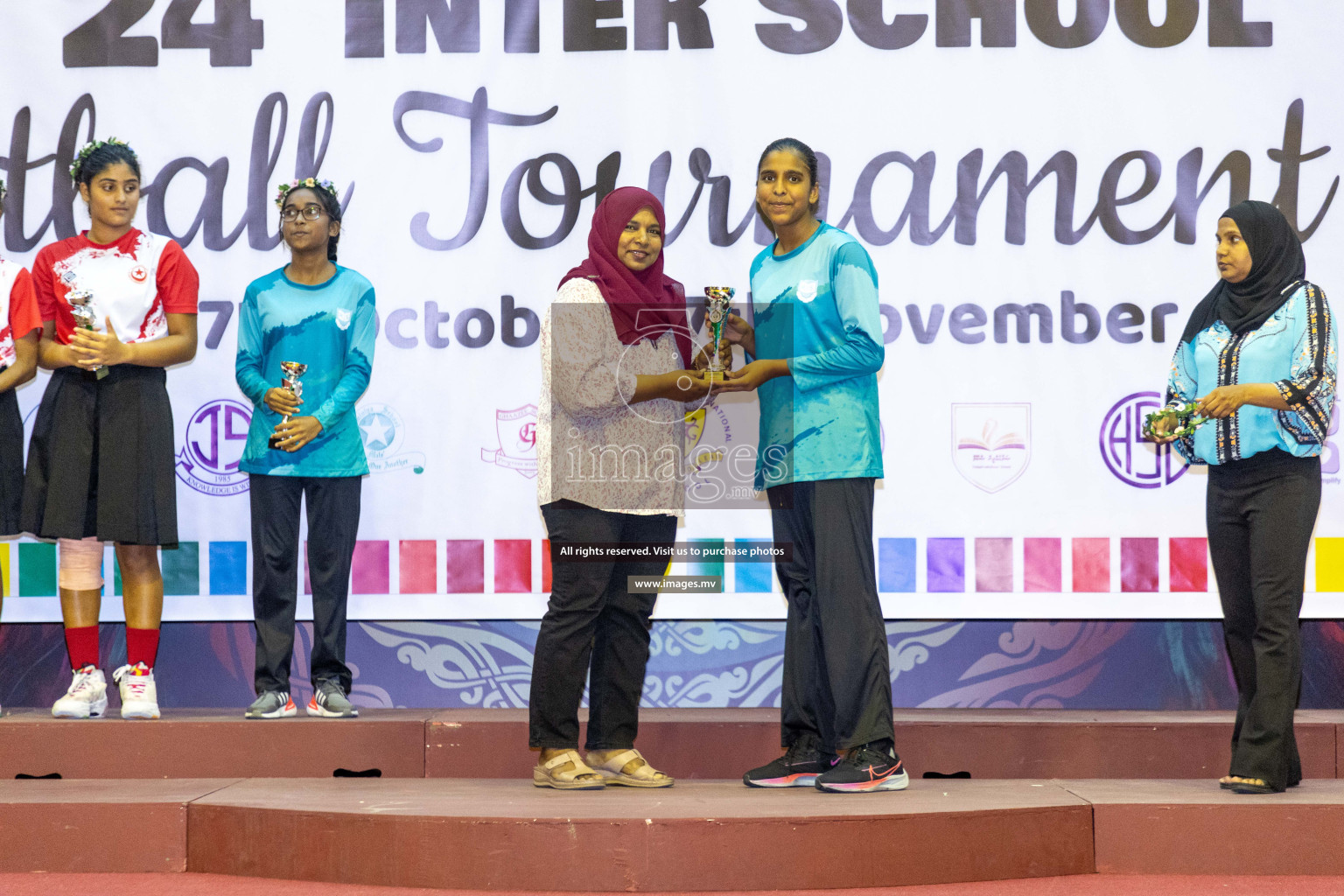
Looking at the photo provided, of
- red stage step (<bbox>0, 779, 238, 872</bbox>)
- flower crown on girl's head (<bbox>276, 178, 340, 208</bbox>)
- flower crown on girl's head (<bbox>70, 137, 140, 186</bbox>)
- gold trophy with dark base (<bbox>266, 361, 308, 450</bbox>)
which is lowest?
red stage step (<bbox>0, 779, 238, 872</bbox>)

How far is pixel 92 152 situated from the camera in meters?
4.00

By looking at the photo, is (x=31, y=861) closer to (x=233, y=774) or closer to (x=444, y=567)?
(x=233, y=774)

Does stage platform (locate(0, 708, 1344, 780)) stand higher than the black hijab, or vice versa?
the black hijab

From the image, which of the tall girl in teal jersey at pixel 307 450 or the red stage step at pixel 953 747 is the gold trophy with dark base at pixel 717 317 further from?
the tall girl in teal jersey at pixel 307 450

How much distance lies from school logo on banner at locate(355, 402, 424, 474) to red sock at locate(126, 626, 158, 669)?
0.88m

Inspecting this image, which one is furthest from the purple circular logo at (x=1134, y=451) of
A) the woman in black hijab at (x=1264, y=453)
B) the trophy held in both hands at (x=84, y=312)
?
the trophy held in both hands at (x=84, y=312)

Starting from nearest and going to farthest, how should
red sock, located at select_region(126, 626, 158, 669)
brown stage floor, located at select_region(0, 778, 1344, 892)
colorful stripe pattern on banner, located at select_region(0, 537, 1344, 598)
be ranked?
brown stage floor, located at select_region(0, 778, 1344, 892) → red sock, located at select_region(126, 626, 158, 669) → colorful stripe pattern on banner, located at select_region(0, 537, 1344, 598)

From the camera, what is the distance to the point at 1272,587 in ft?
10.4

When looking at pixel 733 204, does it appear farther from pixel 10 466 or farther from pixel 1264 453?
pixel 10 466

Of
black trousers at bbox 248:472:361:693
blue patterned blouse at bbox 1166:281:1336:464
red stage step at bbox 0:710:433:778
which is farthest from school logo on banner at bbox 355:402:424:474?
blue patterned blouse at bbox 1166:281:1336:464

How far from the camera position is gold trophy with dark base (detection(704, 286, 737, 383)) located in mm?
3234

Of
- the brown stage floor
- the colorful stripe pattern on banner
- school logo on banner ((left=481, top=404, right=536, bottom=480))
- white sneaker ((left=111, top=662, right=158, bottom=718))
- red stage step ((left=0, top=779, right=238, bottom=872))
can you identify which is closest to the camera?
the brown stage floor

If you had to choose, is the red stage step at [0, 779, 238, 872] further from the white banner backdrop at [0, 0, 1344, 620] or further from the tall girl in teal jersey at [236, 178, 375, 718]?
the white banner backdrop at [0, 0, 1344, 620]

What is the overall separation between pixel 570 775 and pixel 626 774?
16 cm
